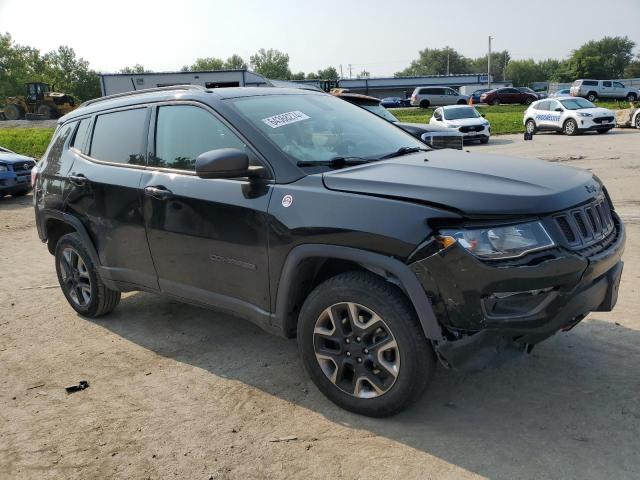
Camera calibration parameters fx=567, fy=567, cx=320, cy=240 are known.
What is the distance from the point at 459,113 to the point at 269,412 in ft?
64.4

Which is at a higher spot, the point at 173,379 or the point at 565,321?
the point at 565,321

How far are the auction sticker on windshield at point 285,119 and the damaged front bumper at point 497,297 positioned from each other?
141 centimetres

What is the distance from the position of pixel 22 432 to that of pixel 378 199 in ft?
7.78

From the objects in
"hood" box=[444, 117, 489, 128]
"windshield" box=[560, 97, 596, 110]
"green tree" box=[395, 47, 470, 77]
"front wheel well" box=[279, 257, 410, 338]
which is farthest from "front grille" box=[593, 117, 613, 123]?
"green tree" box=[395, 47, 470, 77]

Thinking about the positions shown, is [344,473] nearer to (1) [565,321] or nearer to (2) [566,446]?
(2) [566,446]

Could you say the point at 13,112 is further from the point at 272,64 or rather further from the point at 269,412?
the point at 272,64

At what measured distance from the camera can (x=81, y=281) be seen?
488cm

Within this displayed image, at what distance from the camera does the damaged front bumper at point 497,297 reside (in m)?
2.60

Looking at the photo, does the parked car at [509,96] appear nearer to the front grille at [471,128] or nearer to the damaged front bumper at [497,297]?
the front grille at [471,128]

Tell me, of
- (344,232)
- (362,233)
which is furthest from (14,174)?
(362,233)

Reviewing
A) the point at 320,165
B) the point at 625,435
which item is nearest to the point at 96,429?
the point at 320,165

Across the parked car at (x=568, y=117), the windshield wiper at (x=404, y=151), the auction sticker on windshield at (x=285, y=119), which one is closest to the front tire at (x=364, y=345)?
the windshield wiper at (x=404, y=151)

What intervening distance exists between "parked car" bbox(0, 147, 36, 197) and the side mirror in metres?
11.2

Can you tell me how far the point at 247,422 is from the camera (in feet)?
10.4
